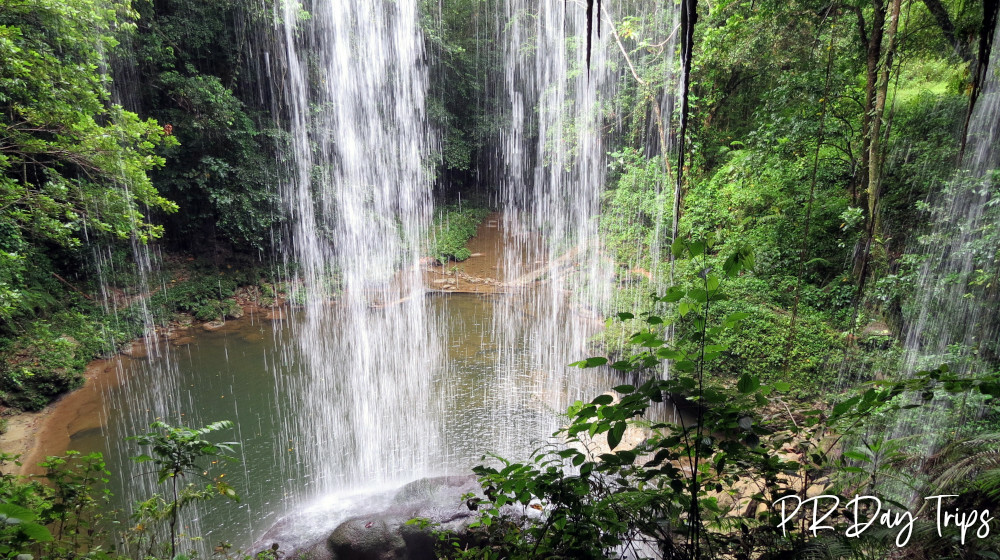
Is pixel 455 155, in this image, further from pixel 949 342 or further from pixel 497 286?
pixel 949 342

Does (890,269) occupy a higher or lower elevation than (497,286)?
higher

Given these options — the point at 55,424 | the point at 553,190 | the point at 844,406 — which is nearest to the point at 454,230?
the point at 553,190

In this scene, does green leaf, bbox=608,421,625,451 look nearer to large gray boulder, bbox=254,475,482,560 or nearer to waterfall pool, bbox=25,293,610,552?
large gray boulder, bbox=254,475,482,560

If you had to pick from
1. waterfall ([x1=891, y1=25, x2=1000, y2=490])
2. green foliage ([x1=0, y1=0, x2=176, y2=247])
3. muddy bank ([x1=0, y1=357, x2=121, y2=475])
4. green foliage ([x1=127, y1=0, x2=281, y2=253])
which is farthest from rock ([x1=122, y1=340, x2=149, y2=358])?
waterfall ([x1=891, y1=25, x2=1000, y2=490])

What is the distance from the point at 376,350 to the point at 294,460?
4883 mm

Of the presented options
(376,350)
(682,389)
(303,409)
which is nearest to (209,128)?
(376,350)

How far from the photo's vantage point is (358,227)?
671 inches

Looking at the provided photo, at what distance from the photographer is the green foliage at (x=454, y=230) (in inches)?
718

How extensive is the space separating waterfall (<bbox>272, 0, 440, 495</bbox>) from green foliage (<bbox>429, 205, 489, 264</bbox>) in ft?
2.25

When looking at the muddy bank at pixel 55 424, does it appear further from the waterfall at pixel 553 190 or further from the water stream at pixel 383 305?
the waterfall at pixel 553 190

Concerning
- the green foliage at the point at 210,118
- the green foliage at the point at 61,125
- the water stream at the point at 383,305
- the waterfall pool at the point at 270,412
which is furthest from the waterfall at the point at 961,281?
the green foliage at the point at 210,118

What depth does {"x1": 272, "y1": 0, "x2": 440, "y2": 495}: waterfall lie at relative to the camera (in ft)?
26.8

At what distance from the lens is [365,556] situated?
14.6 ft

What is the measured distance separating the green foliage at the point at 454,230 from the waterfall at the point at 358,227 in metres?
0.68
